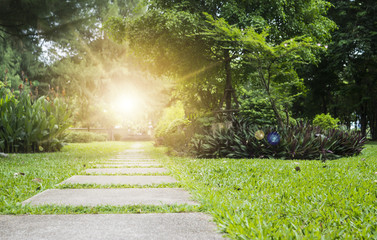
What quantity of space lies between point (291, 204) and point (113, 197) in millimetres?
1841

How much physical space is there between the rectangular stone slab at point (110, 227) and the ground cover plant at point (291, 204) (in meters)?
0.19

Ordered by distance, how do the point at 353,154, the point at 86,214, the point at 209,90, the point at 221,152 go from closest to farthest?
the point at 86,214 < the point at 221,152 < the point at 353,154 < the point at 209,90

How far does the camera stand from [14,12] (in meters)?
8.64

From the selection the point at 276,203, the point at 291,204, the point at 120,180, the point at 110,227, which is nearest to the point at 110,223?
the point at 110,227

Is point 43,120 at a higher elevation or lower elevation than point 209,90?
lower

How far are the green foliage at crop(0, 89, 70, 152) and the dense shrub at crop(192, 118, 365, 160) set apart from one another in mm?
5357

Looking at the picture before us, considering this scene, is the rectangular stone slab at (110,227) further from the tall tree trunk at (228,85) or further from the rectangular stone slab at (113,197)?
the tall tree trunk at (228,85)

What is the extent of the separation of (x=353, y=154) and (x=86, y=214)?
8.40m

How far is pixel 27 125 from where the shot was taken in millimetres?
9578

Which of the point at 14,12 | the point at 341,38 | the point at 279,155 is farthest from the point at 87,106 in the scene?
the point at 279,155

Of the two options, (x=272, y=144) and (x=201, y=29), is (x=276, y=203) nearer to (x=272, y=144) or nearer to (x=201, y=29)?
(x=272, y=144)

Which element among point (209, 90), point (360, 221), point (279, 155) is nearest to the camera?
point (360, 221)

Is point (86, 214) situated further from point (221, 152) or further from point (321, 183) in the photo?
point (221, 152)

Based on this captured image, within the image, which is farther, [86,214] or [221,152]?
[221,152]
